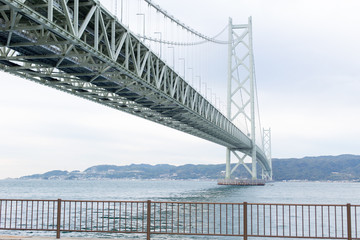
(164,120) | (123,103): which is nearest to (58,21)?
(123,103)

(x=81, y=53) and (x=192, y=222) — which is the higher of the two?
(x=81, y=53)

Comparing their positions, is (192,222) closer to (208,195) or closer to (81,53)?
(81,53)

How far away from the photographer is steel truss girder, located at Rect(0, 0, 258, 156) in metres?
15.5

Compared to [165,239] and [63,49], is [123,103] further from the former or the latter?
[165,239]

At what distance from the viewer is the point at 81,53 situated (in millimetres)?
20484

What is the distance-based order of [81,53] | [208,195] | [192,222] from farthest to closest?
[208,195] → [192,222] → [81,53]

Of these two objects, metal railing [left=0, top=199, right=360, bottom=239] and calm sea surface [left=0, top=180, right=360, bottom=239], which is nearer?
metal railing [left=0, top=199, right=360, bottom=239]

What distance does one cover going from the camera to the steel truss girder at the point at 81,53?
15511 mm

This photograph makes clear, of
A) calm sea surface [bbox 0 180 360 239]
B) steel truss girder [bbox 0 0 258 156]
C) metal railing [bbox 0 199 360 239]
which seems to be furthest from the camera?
calm sea surface [bbox 0 180 360 239]

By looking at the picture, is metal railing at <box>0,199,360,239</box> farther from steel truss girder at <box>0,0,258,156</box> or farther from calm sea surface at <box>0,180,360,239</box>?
steel truss girder at <box>0,0,258,156</box>

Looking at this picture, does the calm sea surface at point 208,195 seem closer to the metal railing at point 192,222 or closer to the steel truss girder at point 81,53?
the metal railing at point 192,222

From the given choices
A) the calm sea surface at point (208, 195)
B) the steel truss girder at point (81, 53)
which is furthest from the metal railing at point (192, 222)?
the steel truss girder at point (81, 53)

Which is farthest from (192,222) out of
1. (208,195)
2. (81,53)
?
(208,195)

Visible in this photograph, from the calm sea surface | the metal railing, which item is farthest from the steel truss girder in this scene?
the calm sea surface
